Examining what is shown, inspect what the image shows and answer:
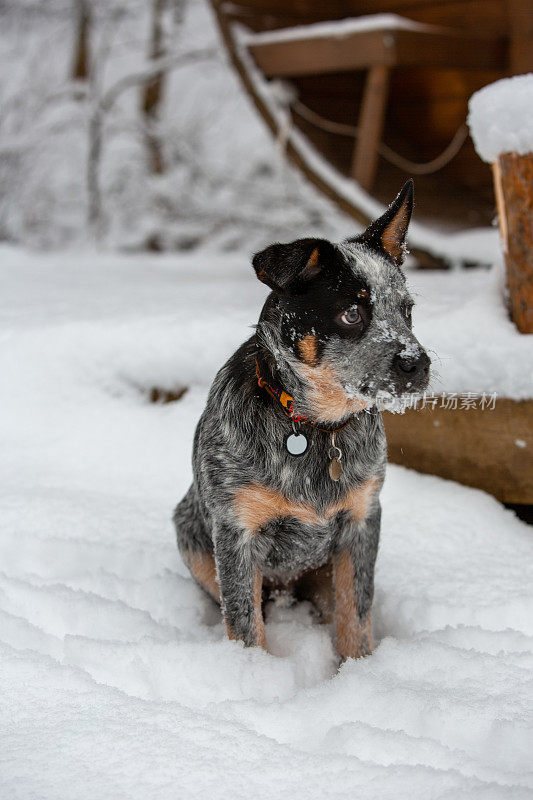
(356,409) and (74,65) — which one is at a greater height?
(74,65)

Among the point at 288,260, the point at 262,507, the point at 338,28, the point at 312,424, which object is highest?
the point at 338,28

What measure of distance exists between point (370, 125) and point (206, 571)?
395 cm

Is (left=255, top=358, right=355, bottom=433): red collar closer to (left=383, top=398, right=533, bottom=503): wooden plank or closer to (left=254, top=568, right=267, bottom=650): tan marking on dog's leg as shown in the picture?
(left=254, top=568, right=267, bottom=650): tan marking on dog's leg

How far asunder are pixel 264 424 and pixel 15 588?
3.18ft

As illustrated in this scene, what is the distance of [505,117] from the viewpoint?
2.57m

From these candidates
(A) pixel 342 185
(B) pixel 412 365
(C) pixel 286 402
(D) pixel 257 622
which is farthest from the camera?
(A) pixel 342 185

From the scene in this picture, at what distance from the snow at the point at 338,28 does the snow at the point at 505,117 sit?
2.47 m

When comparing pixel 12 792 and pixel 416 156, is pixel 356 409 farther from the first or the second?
pixel 416 156

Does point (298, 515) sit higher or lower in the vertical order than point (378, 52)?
lower

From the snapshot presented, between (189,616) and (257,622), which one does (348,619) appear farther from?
(189,616)

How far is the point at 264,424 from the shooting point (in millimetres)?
2020

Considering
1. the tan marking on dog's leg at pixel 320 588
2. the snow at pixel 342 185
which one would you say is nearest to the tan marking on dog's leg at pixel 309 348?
the tan marking on dog's leg at pixel 320 588

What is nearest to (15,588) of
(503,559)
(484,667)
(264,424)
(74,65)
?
(264,424)

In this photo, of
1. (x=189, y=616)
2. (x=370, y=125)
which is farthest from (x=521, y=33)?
(x=189, y=616)
